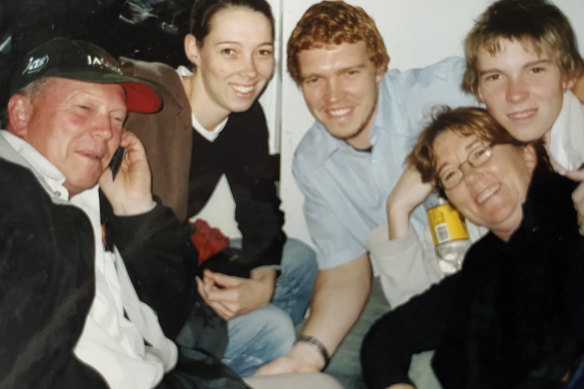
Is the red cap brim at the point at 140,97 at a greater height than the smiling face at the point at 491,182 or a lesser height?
greater

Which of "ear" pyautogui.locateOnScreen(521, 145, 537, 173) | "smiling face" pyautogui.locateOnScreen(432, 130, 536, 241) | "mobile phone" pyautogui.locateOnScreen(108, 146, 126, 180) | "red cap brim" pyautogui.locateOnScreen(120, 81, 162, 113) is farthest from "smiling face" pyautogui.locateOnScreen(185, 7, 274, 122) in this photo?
"ear" pyautogui.locateOnScreen(521, 145, 537, 173)

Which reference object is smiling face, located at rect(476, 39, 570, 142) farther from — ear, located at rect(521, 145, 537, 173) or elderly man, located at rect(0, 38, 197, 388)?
elderly man, located at rect(0, 38, 197, 388)

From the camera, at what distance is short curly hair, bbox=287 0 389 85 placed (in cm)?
144

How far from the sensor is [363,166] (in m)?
1.50

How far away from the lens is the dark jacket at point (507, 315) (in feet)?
4.61

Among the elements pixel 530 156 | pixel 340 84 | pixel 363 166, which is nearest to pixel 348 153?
pixel 363 166

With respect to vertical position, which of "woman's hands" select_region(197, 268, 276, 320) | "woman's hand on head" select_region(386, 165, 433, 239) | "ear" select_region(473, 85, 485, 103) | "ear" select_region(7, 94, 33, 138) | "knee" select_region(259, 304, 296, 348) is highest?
"ear" select_region(473, 85, 485, 103)

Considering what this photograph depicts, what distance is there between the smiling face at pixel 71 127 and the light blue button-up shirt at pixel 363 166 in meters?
0.47

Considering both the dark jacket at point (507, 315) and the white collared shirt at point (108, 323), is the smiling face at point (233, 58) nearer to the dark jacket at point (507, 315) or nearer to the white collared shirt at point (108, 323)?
the white collared shirt at point (108, 323)

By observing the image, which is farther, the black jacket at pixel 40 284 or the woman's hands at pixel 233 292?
the woman's hands at pixel 233 292

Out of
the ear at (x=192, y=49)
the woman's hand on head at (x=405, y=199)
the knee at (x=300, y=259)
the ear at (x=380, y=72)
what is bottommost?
the knee at (x=300, y=259)

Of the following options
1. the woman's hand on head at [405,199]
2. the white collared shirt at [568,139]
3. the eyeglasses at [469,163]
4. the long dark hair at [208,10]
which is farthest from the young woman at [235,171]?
the white collared shirt at [568,139]

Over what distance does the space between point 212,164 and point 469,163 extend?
609 mm

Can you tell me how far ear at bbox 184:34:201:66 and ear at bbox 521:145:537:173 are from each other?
2.60ft
